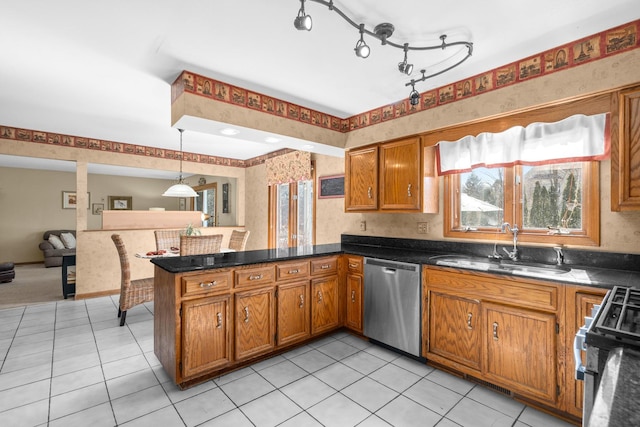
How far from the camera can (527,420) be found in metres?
1.87

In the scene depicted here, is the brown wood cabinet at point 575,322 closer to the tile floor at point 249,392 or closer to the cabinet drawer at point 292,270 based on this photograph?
the tile floor at point 249,392

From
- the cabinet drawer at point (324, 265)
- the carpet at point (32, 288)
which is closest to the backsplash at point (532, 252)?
the cabinet drawer at point (324, 265)

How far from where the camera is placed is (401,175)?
3.10 m

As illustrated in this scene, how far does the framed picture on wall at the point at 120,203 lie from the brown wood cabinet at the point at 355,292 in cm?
825

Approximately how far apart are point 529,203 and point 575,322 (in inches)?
42.7

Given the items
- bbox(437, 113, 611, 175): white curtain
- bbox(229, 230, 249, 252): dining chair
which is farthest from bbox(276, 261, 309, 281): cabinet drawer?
bbox(229, 230, 249, 252): dining chair

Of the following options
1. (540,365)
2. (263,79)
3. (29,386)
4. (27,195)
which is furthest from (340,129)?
(27,195)

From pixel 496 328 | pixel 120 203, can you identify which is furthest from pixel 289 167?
pixel 120 203

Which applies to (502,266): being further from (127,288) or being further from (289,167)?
(127,288)

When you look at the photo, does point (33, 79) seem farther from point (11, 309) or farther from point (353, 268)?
point (353, 268)

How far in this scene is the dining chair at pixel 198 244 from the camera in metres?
3.37

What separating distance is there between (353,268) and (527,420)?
67.4 inches

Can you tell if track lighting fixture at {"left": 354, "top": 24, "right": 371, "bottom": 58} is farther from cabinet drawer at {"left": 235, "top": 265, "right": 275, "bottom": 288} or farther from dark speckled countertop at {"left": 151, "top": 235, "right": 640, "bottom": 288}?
cabinet drawer at {"left": 235, "top": 265, "right": 275, "bottom": 288}

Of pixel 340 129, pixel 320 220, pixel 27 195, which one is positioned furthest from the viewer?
pixel 27 195
